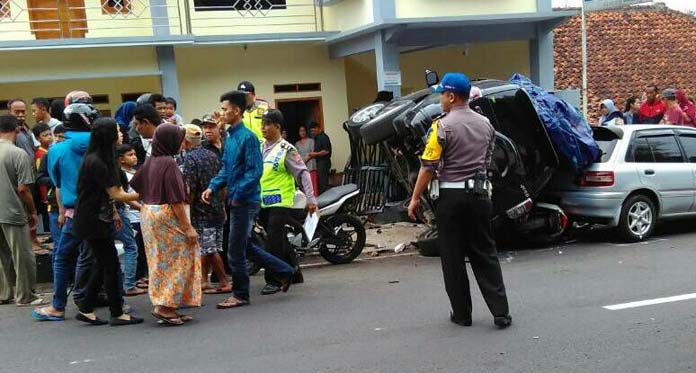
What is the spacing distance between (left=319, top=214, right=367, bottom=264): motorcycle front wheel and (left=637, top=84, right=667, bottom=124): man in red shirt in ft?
22.8

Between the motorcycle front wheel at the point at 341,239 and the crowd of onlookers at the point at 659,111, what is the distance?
5762 millimetres

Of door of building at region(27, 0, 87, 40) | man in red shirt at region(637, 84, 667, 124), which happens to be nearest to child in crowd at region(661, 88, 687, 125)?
man in red shirt at region(637, 84, 667, 124)

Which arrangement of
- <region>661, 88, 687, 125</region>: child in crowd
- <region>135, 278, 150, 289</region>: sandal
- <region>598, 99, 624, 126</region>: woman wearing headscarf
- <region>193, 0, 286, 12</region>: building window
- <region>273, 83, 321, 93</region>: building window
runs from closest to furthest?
<region>135, 278, 150, 289</region>: sandal, <region>661, 88, 687, 125</region>: child in crowd, <region>598, 99, 624, 126</region>: woman wearing headscarf, <region>193, 0, 286, 12</region>: building window, <region>273, 83, 321, 93</region>: building window

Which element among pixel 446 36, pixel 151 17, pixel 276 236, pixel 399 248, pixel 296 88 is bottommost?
pixel 399 248

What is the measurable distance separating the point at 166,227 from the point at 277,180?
151 cm

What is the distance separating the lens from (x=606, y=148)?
9.05 metres

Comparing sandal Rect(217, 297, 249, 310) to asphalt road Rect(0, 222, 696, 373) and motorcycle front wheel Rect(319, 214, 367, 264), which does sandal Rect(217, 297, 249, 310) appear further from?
motorcycle front wheel Rect(319, 214, 367, 264)

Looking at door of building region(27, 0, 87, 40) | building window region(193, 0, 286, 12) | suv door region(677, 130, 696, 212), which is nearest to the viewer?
suv door region(677, 130, 696, 212)

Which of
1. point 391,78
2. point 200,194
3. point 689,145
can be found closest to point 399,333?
point 200,194

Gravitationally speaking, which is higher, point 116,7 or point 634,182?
point 116,7

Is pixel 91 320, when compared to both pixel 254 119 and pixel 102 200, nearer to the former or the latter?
pixel 102 200

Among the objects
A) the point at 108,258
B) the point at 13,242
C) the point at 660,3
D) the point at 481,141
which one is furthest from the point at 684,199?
the point at 660,3

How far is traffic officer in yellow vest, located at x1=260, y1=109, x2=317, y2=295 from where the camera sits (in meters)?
6.78

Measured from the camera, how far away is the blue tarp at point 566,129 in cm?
831
